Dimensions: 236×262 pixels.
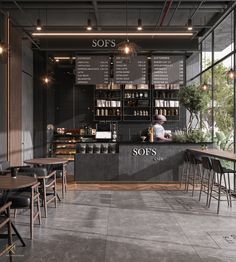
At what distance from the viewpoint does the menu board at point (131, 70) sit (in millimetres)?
8664

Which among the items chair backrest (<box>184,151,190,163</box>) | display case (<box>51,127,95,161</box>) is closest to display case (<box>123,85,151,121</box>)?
display case (<box>51,127,95,161</box>)

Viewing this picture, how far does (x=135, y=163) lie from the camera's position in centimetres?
777

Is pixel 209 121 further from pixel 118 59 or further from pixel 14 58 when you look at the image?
pixel 14 58

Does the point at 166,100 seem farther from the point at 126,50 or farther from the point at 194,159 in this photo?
the point at 126,50

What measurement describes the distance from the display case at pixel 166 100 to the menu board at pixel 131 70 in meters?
1.62

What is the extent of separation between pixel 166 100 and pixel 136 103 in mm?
926

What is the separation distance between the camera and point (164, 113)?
10297 millimetres

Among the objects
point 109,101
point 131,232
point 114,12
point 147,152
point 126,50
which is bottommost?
point 131,232

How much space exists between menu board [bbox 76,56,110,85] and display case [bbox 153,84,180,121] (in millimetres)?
2158

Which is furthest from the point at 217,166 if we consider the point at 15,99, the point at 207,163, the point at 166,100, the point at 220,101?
the point at 166,100

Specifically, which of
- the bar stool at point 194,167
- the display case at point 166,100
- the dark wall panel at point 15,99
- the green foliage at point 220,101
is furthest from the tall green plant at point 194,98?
the dark wall panel at point 15,99

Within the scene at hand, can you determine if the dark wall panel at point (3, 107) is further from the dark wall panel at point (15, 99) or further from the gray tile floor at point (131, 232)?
the gray tile floor at point (131, 232)

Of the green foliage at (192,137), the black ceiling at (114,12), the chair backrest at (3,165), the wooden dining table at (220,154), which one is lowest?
the chair backrest at (3,165)

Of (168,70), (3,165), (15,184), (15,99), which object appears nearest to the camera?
(15,184)
